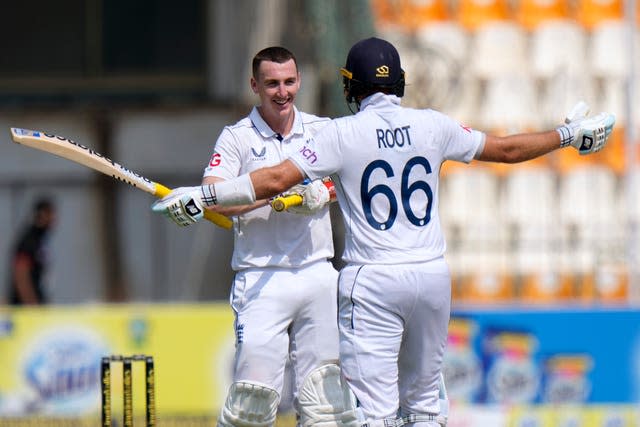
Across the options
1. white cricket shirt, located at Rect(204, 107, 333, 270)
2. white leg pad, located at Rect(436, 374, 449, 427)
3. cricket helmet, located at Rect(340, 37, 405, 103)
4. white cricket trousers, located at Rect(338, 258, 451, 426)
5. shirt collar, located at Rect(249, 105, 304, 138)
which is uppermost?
cricket helmet, located at Rect(340, 37, 405, 103)

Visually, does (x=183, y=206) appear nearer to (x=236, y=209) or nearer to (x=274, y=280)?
(x=236, y=209)

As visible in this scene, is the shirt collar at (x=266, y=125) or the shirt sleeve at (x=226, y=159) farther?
the shirt collar at (x=266, y=125)

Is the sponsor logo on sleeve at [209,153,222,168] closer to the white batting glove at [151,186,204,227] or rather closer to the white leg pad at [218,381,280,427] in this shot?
the white batting glove at [151,186,204,227]

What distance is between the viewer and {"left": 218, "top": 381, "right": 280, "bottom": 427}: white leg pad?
6.00 metres

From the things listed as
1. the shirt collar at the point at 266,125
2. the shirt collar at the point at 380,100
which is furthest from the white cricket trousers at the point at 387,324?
the shirt collar at the point at 266,125

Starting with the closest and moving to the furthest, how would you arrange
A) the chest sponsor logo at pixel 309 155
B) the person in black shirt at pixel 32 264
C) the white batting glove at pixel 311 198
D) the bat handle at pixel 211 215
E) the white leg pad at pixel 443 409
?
1. the chest sponsor logo at pixel 309 155
2. the white leg pad at pixel 443 409
3. the white batting glove at pixel 311 198
4. the bat handle at pixel 211 215
5. the person in black shirt at pixel 32 264

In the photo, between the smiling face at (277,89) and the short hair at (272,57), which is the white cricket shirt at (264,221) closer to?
the smiling face at (277,89)

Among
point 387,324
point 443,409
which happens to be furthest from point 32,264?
point 387,324

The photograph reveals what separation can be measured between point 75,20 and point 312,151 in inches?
422

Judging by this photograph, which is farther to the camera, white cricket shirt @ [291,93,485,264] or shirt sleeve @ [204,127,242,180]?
shirt sleeve @ [204,127,242,180]

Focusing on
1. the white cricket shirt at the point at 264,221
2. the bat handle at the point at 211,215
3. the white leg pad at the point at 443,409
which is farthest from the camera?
the white cricket shirt at the point at 264,221

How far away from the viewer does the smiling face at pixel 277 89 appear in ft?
19.9

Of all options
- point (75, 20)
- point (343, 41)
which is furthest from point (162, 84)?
point (343, 41)

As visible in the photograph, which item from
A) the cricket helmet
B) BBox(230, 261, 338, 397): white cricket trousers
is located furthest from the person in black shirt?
the cricket helmet
